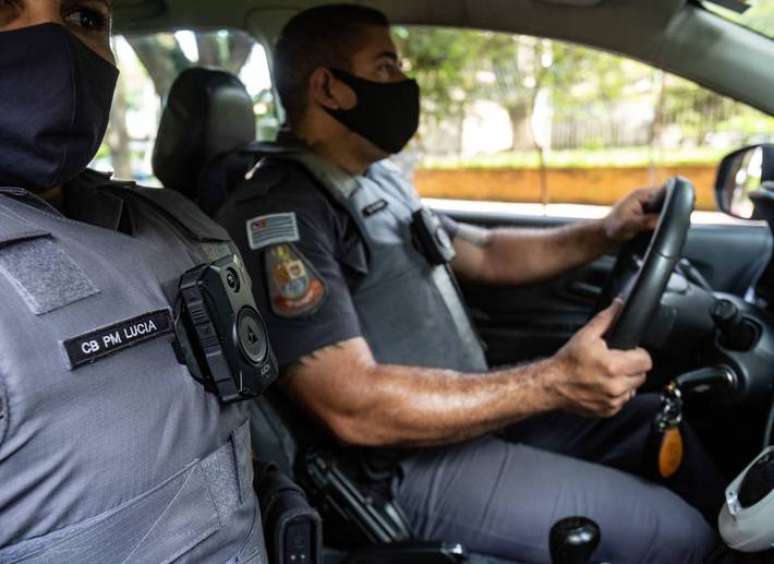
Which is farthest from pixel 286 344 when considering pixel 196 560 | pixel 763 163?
pixel 763 163

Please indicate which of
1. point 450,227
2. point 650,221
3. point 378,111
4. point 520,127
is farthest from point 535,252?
point 520,127

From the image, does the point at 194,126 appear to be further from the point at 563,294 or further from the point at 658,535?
the point at 658,535

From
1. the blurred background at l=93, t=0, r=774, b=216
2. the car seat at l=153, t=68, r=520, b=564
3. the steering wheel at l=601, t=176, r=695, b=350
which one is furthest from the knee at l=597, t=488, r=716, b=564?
the blurred background at l=93, t=0, r=774, b=216

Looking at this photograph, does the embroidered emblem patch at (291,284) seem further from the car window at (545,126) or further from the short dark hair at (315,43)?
the car window at (545,126)

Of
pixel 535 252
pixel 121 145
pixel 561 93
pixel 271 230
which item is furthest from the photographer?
pixel 561 93

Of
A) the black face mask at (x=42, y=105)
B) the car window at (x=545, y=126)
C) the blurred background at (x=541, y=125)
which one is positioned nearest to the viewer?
the black face mask at (x=42, y=105)

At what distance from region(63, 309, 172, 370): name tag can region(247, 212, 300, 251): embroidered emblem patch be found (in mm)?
541

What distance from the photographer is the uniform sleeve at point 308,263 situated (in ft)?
4.46

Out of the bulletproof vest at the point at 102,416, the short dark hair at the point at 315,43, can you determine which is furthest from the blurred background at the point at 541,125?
the bulletproof vest at the point at 102,416

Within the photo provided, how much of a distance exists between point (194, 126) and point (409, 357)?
75cm

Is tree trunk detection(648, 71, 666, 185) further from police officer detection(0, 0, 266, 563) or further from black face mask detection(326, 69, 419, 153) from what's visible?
police officer detection(0, 0, 266, 563)

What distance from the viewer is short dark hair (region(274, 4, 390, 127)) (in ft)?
5.50

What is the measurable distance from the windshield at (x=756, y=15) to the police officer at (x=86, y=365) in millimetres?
1088

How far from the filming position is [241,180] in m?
1.64
